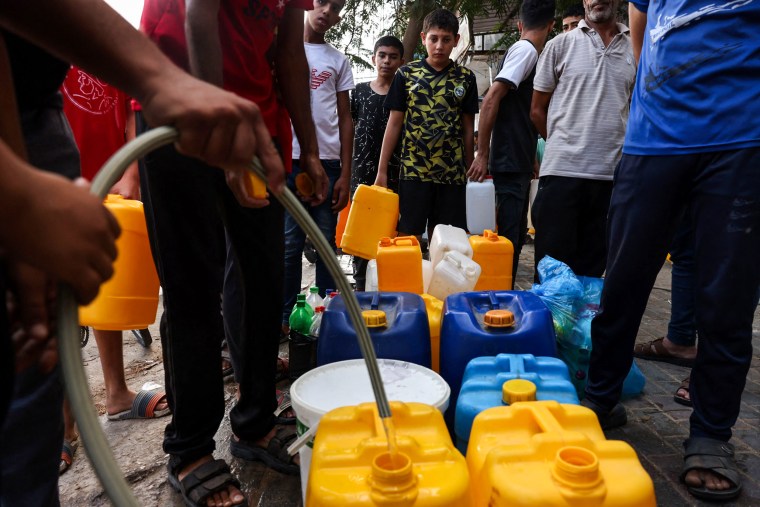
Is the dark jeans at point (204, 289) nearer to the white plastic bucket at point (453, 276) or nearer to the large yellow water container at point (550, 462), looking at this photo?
the large yellow water container at point (550, 462)

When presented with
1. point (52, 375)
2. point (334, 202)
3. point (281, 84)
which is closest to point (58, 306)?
point (52, 375)

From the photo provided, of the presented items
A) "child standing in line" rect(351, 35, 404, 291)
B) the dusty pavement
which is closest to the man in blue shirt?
the dusty pavement

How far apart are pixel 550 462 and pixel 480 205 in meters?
3.11

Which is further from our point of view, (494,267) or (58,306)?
(494,267)

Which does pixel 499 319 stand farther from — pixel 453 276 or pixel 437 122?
pixel 437 122

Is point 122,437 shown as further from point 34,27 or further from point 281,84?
point 34,27

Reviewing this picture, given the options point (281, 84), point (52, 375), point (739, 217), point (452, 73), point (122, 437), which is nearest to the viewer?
point (52, 375)

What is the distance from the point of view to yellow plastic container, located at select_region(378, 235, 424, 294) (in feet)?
8.79

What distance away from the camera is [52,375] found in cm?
103

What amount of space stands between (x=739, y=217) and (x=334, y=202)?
2057 millimetres

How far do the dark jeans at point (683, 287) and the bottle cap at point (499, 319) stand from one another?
135 cm

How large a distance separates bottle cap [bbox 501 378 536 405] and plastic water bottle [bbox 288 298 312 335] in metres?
1.40

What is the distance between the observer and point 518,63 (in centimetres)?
331

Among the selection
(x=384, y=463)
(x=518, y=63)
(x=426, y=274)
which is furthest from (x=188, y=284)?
(x=518, y=63)
